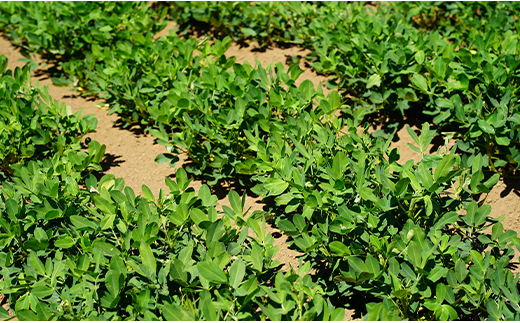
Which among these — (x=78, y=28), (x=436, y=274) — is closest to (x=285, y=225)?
(x=436, y=274)

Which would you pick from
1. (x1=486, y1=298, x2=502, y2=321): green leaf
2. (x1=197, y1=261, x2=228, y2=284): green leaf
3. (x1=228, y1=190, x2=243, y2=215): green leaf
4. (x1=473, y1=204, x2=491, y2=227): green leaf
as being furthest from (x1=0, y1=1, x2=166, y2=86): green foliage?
(x1=486, y1=298, x2=502, y2=321): green leaf

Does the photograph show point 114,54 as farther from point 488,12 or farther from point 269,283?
point 488,12

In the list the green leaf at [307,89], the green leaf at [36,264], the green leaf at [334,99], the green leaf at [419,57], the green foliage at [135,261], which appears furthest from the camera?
the green leaf at [419,57]

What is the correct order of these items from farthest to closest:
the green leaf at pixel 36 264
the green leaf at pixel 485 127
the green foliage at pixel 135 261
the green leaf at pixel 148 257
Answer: the green leaf at pixel 485 127 < the green leaf at pixel 36 264 < the green leaf at pixel 148 257 < the green foliage at pixel 135 261

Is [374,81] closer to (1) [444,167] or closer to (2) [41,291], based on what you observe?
(1) [444,167]

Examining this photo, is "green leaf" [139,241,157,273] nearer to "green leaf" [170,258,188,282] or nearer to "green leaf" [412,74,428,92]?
"green leaf" [170,258,188,282]

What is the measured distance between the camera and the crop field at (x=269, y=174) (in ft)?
6.43

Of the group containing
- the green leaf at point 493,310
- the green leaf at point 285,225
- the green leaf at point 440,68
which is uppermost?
the green leaf at point 440,68

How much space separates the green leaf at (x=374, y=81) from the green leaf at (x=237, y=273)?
1.82 m

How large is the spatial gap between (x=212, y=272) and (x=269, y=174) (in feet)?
2.88

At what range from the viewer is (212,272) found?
1.89 m

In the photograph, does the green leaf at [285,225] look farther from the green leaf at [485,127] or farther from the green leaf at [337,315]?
the green leaf at [485,127]

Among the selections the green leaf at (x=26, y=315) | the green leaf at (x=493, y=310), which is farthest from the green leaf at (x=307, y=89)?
the green leaf at (x=26, y=315)

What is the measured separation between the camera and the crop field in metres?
1.96
